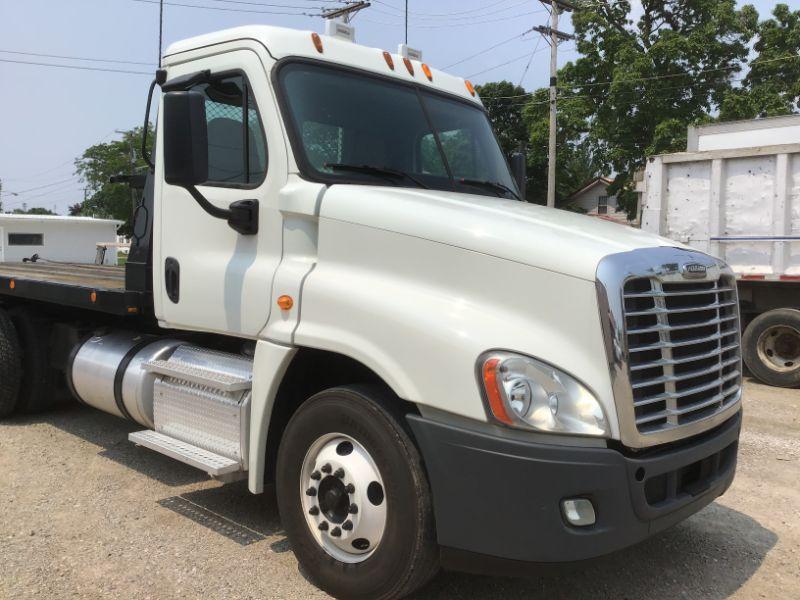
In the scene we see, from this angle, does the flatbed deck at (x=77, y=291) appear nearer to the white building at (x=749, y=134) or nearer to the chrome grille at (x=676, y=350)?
the chrome grille at (x=676, y=350)

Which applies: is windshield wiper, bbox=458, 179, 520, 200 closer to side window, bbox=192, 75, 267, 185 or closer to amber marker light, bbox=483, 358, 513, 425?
side window, bbox=192, 75, 267, 185

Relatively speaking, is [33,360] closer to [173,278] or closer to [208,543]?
[173,278]

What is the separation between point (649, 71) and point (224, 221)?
29922 mm

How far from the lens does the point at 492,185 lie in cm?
442

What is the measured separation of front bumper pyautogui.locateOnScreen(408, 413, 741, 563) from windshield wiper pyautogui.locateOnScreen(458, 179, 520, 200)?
1790 millimetres

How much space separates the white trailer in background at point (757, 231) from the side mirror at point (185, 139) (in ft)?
24.6

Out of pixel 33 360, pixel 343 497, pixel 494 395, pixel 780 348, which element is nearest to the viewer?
pixel 494 395

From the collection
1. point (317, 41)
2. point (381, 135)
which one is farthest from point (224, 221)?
point (317, 41)

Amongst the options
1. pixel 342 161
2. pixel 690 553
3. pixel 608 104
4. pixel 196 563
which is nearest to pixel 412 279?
pixel 342 161

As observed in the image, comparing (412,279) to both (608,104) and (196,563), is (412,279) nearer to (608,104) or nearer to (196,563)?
(196,563)

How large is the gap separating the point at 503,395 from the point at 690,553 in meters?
1.99

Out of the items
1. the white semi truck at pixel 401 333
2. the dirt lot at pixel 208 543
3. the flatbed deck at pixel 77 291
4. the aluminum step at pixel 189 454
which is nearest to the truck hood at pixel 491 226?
the white semi truck at pixel 401 333

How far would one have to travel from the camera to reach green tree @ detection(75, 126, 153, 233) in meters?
47.9

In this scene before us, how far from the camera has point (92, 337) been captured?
18.5 feet
